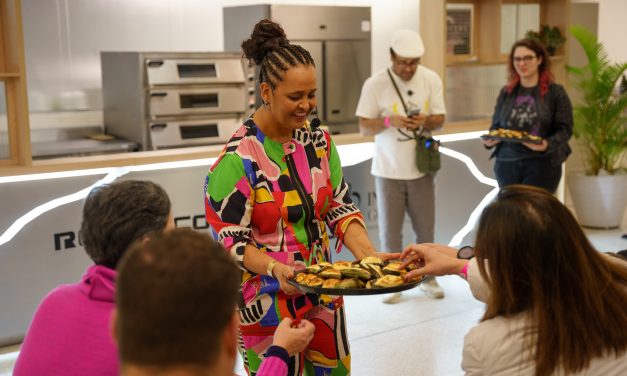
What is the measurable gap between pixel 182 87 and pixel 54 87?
1.00 metres

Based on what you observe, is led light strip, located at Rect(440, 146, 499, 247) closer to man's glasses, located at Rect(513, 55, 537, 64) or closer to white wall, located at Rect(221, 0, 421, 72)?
man's glasses, located at Rect(513, 55, 537, 64)

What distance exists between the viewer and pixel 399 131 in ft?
17.9

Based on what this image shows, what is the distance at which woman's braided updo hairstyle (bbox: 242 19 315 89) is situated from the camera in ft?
7.88

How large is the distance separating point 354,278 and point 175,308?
136 cm

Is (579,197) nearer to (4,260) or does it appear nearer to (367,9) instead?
(367,9)

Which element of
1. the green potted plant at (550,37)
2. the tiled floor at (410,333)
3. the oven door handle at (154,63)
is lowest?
the tiled floor at (410,333)

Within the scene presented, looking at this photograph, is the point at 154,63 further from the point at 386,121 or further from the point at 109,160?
the point at 386,121

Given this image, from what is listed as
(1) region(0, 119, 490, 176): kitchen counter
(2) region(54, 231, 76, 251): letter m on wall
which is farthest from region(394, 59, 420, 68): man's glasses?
(2) region(54, 231, 76, 251): letter m on wall

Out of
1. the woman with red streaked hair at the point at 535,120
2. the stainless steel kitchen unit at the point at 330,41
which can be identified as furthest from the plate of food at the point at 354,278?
the stainless steel kitchen unit at the point at 330,41

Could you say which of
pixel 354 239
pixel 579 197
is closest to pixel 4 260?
pixel 354 239

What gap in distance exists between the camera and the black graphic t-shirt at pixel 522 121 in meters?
5.45

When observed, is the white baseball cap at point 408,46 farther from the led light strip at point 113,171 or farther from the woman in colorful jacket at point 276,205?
the woman in colorful jacket at point 276,205

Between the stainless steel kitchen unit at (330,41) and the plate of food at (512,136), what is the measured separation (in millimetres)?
2204

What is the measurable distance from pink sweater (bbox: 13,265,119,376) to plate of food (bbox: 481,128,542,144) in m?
3.91
